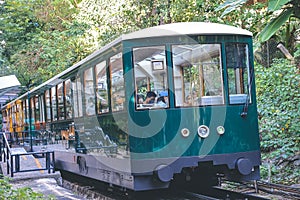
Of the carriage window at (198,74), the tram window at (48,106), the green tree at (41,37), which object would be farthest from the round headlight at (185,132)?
the green tree at (41,37)

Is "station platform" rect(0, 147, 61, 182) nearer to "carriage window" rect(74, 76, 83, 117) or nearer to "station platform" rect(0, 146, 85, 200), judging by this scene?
"station platform" rect(0, 146, 85, 200)

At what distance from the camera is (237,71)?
330 inches

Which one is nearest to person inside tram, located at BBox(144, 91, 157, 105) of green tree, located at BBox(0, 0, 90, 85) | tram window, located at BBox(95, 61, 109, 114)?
tram window, located at BBox(95, 61, 109, 114)

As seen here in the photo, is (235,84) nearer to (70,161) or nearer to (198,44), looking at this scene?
(198,44)

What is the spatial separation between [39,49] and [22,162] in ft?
29.1

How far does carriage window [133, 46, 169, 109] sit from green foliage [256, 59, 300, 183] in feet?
12.8

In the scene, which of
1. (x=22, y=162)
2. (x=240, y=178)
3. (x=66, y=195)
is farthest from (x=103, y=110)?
(x=22, y=162)

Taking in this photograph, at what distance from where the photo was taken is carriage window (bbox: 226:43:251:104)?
8.32m

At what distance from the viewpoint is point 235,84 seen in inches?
329

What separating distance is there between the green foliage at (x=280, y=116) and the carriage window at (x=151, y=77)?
390 cm

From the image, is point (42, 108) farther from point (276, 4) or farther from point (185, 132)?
point (276, 4)

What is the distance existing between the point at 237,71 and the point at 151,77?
1509mm

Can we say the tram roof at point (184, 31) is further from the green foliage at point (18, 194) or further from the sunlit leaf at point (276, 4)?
the green foliage at point (18, 194)

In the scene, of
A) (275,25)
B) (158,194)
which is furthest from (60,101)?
(275,25)
